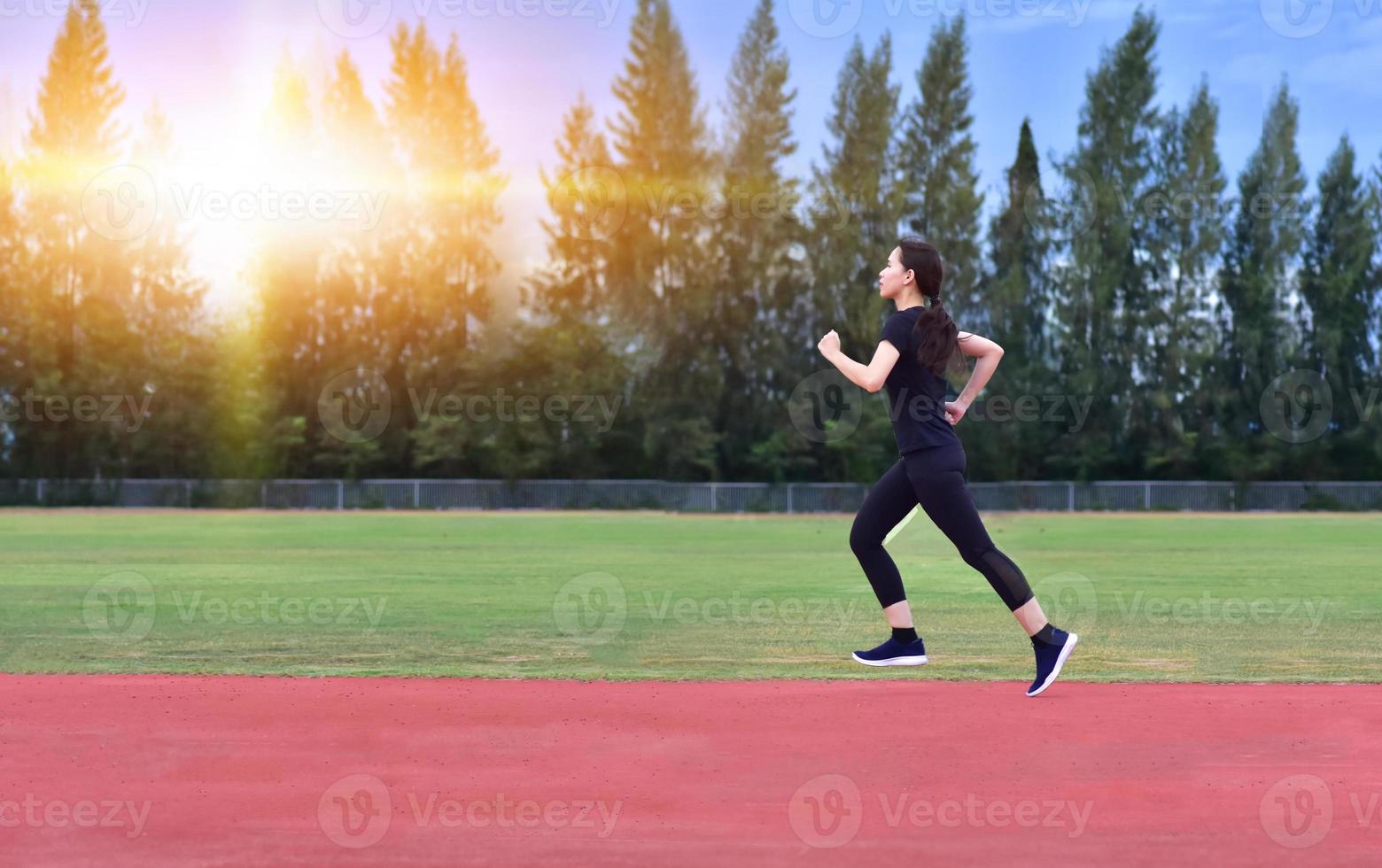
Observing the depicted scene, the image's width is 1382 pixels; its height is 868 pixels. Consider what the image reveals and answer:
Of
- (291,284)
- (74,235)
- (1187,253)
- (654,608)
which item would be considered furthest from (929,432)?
(74,235)

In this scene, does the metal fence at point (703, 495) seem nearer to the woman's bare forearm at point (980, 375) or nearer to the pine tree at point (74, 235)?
the pine tree at point (74, 235)

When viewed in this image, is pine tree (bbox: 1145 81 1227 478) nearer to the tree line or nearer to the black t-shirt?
the tree line

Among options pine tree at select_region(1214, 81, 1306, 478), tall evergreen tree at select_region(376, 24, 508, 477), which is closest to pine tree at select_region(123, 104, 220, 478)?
tall evergreen tree at select_region(376, 24, 508, 477)

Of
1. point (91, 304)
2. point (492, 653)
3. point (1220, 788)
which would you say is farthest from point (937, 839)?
point (91, 304)

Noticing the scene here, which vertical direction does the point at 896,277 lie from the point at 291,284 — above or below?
below

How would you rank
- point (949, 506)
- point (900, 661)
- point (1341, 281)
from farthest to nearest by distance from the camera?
point (1341, 281), point (900, 661), point (949, 506)

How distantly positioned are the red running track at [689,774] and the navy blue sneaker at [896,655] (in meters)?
0.19

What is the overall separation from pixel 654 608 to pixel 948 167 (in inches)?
1925

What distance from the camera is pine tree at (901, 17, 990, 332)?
59.8 metres

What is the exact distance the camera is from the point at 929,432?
7.86 meters

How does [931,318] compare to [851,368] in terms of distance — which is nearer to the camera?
[851,368]

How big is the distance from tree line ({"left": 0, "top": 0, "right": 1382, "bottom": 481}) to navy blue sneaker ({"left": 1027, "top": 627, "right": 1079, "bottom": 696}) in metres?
48.3

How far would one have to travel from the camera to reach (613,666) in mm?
10156

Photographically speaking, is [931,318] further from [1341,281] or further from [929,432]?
[1341,281]
